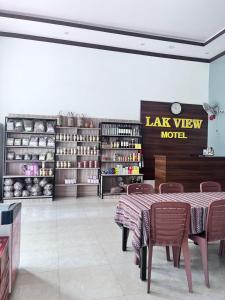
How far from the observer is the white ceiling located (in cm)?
526

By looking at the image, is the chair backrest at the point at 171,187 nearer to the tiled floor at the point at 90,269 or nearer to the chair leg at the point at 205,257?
the tiled floor at the point at 90,269

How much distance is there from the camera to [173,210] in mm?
2518

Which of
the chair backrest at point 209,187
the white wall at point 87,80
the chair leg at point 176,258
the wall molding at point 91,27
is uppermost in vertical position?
the wall molding at point 91,27

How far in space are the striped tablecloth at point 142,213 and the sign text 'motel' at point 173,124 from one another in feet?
14.3

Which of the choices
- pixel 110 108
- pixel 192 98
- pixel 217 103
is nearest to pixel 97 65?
pixel 110 108

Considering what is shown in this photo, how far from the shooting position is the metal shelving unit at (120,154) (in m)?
6.98

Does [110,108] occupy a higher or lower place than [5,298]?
higher

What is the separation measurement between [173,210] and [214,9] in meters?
4.85

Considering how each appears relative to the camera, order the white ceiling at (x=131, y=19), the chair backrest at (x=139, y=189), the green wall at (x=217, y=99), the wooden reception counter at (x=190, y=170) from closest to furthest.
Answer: the chair backrest at (x=139, y=189)
the white ceiling at (x=131, y=19)
the wooden reception counter at (x=190, y=170)
the green wall at (x=217, y=99)

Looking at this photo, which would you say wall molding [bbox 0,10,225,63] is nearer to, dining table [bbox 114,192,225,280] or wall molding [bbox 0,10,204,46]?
wall molding [bbox 0,10,204,46]

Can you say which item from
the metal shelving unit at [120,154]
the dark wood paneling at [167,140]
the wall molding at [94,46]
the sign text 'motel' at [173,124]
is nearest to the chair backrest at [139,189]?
the metal shelving unit at [120,154]

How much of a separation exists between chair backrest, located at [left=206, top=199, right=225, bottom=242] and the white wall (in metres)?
4.93

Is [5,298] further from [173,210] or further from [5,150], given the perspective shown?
[5,150]

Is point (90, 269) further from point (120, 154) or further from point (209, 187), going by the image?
point (120, 154)
